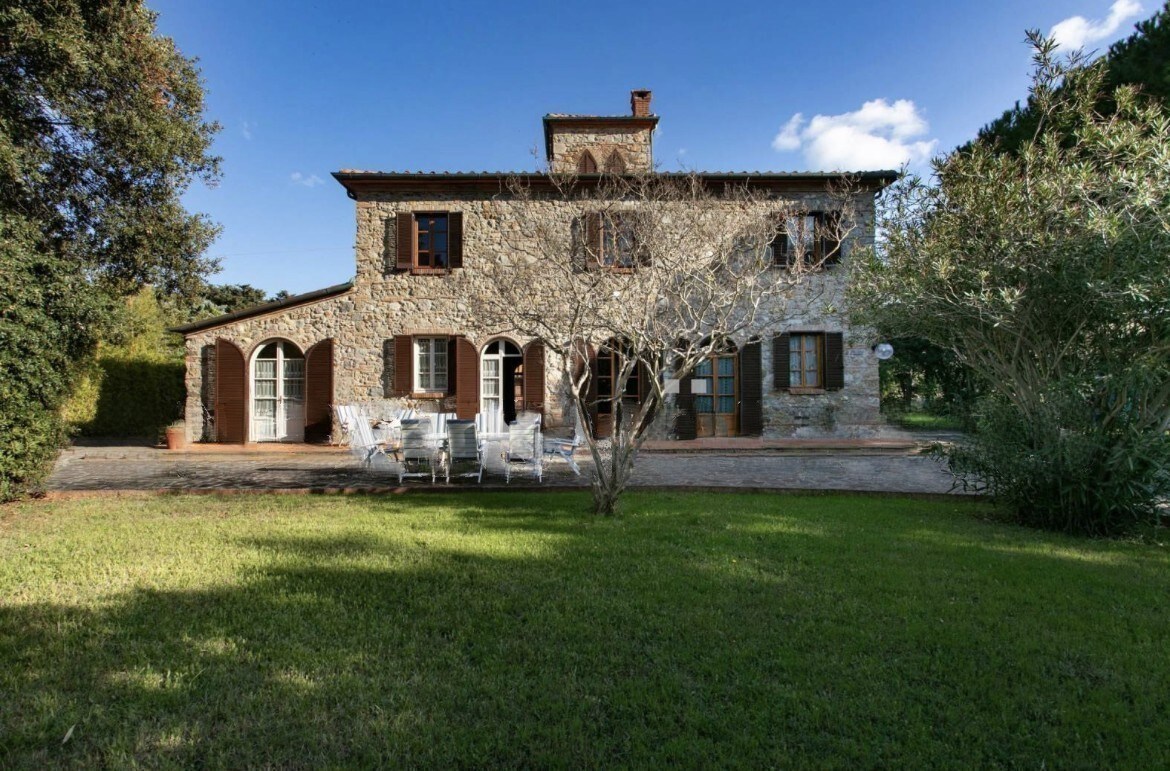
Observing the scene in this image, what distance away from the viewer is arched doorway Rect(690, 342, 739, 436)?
14.0 meters

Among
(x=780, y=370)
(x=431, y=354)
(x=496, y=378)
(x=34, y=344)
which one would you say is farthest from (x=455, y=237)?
(x=34, y=344)

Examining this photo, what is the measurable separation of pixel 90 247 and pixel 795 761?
12843 millimetres

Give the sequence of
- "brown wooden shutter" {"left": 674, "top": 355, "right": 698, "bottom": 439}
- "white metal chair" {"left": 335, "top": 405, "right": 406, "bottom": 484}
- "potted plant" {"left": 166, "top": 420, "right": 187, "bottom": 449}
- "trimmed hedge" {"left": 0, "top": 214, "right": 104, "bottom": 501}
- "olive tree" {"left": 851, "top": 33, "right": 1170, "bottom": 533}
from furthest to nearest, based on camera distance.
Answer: "brown wooden shutter" {"left": 674, "top": 355, "right": 698, "bottom": 439}
"potted plant" {"left": 166, "top": 420, "right": 187, "bottom": 449}
"white metal chair" {"left": 335, "top": 405, "right": 406, "bottom": 484}
"trimmed hedge" {"left": 0, "top": 214, "right": 104, "bottom": 501}
"olive tree" {"left": 851, "top": 33, "right": 1170, "bottom": 533}

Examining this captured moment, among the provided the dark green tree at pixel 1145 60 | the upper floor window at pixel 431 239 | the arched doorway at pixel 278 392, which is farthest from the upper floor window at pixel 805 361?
the arched doorway at pixel 278 392

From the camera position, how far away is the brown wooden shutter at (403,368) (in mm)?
13477

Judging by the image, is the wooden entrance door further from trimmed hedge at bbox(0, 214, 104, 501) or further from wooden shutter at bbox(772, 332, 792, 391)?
trimmed hedge at bbox(0, 214, 104, 501)

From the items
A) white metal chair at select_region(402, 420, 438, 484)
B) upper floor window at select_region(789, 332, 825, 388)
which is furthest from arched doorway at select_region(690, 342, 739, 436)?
white metal chair at select_region(402, 420, 438, 484)

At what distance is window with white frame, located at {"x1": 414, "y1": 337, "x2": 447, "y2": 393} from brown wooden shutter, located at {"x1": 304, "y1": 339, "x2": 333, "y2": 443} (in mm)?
1969

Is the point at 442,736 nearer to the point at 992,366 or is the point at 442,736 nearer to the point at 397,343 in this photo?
the point at 992,366

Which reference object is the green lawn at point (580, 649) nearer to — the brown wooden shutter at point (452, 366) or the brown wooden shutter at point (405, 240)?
the brown wooden shutter at point (452, 366)

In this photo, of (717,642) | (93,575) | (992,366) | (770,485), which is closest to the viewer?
(717,642)

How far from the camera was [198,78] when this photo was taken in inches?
404

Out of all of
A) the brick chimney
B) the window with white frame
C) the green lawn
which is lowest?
the green lawn

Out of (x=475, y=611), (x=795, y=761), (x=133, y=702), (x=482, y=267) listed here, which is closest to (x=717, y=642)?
(x=795, y=761)
